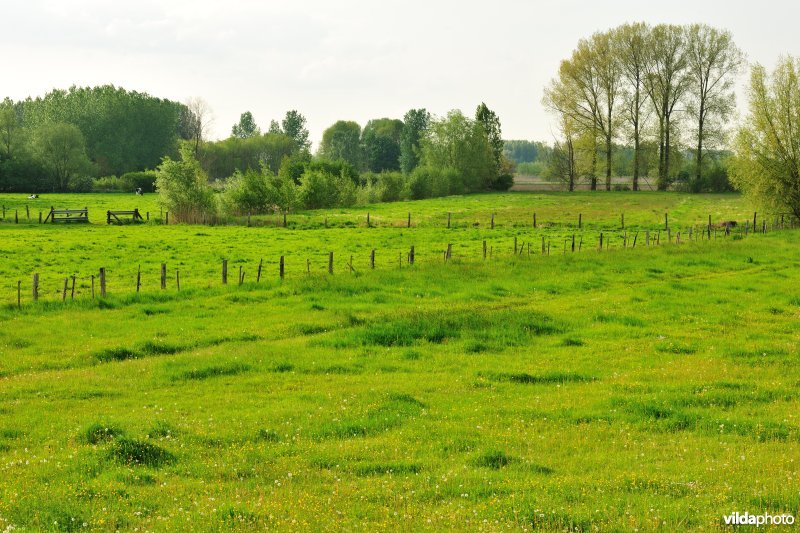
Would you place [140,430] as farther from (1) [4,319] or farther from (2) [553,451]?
(1) [4,319]

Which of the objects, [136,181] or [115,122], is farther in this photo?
[115,122]

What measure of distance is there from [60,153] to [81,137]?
6273 millimetres

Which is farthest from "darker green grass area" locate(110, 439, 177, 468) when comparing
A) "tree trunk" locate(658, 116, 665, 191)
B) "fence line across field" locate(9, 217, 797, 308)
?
"tree trunk" locate(658, 116, 665, 191)

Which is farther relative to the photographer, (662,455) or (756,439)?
(756,439)

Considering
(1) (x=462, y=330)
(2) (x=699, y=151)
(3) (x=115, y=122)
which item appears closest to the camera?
(1) (x=462, y=330)

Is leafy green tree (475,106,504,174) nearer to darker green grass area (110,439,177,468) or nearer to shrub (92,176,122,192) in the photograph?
shrub (92,176,122,192)

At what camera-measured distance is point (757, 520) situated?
988cm

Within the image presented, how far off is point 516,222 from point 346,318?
5159 centimetres

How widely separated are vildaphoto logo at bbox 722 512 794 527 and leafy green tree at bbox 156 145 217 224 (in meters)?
71.7

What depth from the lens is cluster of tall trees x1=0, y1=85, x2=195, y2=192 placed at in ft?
413

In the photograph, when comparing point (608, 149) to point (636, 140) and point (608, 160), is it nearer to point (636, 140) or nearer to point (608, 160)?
point (608, 160)

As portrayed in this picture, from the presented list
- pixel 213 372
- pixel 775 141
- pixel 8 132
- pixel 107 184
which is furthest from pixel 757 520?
pixel 8 132

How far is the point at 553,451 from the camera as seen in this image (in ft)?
44.1

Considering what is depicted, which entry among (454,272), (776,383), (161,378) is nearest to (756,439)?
(776,383)
